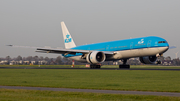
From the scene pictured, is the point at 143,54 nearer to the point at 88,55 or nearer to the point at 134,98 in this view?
the point at 88,55

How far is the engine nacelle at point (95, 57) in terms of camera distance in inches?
2068

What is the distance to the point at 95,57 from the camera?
2058 inches

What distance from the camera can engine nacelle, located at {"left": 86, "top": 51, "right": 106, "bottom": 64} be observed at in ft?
172

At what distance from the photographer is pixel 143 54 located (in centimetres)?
5081

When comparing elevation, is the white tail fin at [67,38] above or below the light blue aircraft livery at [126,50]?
above

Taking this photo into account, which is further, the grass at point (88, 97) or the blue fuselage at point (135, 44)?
the blue fuselage at point (135, 44)

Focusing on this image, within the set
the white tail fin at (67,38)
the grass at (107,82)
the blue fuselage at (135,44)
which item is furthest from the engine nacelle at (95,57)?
the grass at (107,82)

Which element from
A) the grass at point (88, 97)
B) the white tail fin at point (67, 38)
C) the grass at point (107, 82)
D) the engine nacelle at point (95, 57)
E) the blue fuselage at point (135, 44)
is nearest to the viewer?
the grass at point (88, 97)

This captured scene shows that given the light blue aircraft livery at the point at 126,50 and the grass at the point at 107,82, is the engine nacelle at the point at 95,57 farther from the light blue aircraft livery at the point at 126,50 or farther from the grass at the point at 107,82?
the grass at the point at 107,82

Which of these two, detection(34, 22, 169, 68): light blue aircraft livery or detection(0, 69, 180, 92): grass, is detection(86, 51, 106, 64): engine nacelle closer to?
detection(34, 22, 169, 68): light blue aircraft livery

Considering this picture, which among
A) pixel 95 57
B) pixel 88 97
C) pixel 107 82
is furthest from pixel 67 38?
pixel 88 97

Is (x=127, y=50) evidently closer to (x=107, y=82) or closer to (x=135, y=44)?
(x=135, y=44)

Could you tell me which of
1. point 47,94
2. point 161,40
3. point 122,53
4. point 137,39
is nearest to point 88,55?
point 122,53

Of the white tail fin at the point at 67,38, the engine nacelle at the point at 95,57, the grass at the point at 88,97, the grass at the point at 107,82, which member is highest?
the white tail fin at the point at 67,38
